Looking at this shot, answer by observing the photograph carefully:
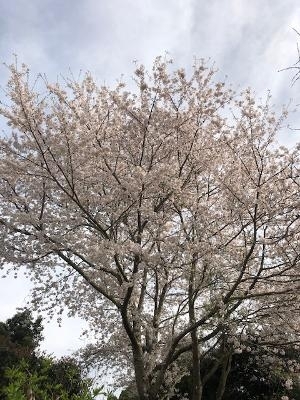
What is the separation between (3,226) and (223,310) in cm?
528

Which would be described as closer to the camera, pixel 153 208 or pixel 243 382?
pixel 153 208

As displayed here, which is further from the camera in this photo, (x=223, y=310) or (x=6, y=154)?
(x=6, y=154)

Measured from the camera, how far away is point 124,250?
29.5ft

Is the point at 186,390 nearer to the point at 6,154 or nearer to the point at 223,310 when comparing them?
the point at 223,310

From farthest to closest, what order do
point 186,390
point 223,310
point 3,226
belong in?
point 186,390 → point 3,226 → point 223,310

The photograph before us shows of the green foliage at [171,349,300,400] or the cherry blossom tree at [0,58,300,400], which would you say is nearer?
the cherry blossom tree at [0,58,300,400]

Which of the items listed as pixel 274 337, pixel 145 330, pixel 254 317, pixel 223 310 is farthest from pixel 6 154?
pixel 274 337

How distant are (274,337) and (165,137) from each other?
19.4ft

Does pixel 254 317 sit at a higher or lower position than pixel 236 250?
lower

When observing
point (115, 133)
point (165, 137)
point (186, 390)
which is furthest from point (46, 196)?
point (186, 390)

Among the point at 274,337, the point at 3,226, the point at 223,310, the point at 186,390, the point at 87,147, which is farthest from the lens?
the point at 186,390

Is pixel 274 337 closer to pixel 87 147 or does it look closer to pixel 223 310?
Result: pixel 223 310

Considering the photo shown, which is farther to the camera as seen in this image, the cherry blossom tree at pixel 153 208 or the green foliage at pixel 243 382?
the green foliage at pixel 243 382

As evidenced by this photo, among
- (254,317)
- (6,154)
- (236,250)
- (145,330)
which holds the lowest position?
(145,330)
